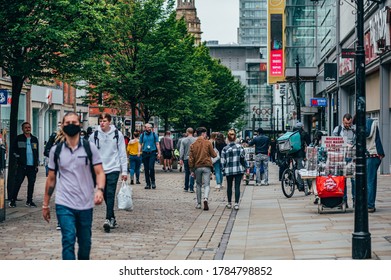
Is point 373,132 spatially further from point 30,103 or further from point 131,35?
point 30,103

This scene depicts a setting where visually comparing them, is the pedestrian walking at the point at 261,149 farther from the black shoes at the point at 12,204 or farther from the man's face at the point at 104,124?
the man's face at the point at 104,124

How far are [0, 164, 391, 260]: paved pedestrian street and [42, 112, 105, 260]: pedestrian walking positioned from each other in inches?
94.6

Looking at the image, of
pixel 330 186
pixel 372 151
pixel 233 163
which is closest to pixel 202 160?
pixel 233 163

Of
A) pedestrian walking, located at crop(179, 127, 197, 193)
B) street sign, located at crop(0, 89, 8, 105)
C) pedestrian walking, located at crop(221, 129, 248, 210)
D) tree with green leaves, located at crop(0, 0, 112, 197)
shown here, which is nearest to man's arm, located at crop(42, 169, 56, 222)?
tree with green leaves, located at crop(0, 0, 112, 197)

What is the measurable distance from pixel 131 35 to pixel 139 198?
75.2 ft

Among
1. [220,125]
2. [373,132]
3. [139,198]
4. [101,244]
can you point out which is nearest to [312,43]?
[220,125]

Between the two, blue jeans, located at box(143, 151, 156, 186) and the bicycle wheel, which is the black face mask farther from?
blue jeans, located at box(143, 151, 156, 186)

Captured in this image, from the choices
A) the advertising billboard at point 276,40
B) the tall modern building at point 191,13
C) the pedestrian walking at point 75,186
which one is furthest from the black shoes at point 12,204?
the tall modern building at point 191,13

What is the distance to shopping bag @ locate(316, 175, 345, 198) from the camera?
15.5 m

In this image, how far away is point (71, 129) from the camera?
7.78 m

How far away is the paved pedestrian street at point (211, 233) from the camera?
10.4m

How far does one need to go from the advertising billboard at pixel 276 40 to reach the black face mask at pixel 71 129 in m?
65.4

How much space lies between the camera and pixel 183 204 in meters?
18.9

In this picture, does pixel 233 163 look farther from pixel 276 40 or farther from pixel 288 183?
pixel 276 40
